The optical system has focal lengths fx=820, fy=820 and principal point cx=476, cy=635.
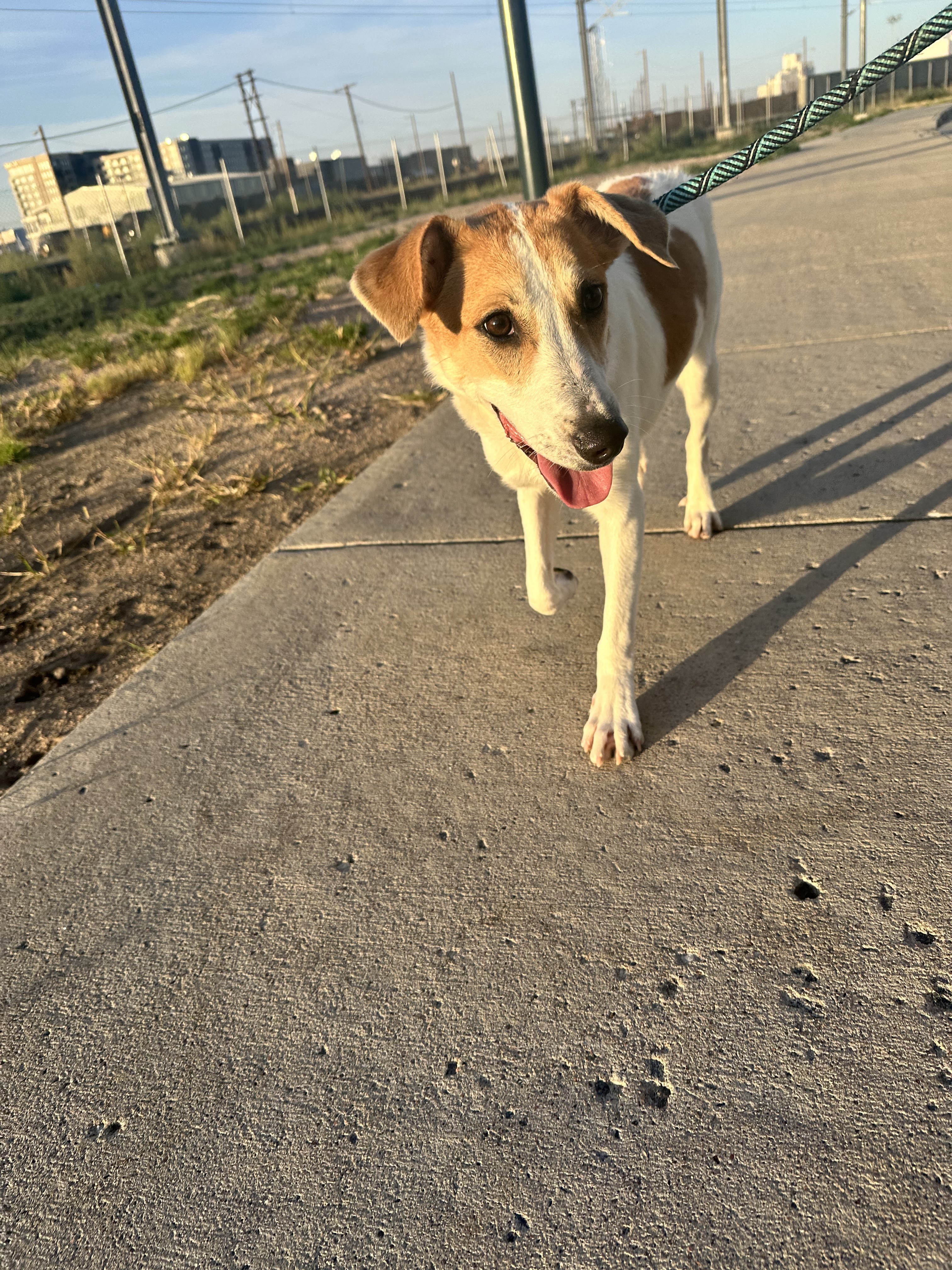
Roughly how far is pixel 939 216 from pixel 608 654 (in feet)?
25.3

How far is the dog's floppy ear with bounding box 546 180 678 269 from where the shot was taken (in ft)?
7.39

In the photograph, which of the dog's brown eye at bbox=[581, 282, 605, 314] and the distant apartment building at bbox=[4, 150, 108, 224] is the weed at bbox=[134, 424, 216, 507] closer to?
the dog's brown eye at bbox=[581, 282, 605, 314]

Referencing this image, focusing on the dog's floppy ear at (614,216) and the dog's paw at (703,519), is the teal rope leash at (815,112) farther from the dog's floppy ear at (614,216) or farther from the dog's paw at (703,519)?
the dog's paw at (703,519)

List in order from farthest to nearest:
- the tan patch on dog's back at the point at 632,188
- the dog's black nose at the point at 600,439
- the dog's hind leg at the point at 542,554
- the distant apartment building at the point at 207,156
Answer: the distant apartment building at the point at 207,156 → the tan patch on dog's back at the point at 632,188 → the dog's hind leg at the point at 542,554 → the dog's black nose at the point at 600,439

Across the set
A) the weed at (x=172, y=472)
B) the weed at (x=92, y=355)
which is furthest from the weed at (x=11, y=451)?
the weed at (x=92, y=355)

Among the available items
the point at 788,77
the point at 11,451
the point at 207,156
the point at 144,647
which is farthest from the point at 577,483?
the point at 788,77

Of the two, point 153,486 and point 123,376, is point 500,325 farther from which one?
point 123,376

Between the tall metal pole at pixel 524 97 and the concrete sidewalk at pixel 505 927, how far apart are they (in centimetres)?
561

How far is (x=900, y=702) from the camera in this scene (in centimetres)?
220

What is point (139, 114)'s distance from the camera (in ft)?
66.7

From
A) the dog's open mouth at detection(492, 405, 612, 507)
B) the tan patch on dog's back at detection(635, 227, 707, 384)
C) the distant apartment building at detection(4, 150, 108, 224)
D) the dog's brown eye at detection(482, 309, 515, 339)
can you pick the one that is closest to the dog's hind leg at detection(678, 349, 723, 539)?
the tan patch on dog's back at detection(635, 227, 707, 384)

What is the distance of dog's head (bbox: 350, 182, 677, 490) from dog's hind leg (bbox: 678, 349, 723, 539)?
0.97 meters

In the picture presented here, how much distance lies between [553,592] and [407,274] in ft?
3.49

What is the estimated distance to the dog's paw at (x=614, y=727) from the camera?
2.21 meters
